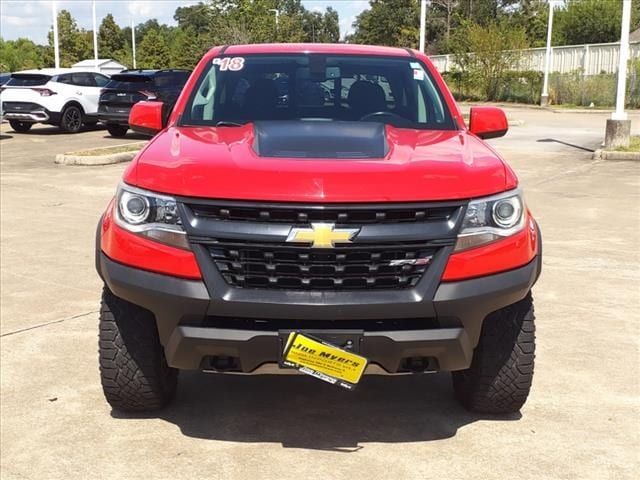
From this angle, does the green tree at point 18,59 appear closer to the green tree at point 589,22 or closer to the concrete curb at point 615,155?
the green tree at point 589,22

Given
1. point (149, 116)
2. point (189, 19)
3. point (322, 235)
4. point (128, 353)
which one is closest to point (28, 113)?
point (149, 116)

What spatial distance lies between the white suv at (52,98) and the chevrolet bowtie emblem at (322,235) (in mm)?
18370

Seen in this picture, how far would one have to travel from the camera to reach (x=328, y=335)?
3.10m

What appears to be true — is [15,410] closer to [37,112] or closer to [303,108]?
[303,108]

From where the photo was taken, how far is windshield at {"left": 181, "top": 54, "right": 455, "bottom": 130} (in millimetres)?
4402

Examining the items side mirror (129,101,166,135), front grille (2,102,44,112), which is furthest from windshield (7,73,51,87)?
side mirror (129,101,166,135)

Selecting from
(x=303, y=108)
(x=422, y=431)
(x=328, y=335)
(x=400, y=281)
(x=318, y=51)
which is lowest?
(x=422, y=431)

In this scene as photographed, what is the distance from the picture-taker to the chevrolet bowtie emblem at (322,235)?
3.06 metres

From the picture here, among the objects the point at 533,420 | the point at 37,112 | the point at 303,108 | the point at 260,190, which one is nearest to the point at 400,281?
the point at 260,190

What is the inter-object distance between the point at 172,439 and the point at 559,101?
38.4 meters

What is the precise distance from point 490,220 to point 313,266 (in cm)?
75

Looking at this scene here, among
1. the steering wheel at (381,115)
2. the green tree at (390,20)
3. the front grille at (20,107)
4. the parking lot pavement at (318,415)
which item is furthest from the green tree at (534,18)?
the steering wheel at (381,115)

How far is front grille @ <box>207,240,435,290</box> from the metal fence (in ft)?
127

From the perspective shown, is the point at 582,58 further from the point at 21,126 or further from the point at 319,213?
the point at 319,213
